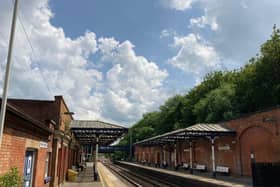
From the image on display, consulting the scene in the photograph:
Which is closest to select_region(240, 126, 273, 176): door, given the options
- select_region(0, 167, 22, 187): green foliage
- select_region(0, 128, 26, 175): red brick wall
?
select_region(0, 128, 26, 175): red brick wall

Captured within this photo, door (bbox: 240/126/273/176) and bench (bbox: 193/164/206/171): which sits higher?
door (bbox: 240/126/273/176)

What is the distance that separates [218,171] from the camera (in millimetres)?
22594

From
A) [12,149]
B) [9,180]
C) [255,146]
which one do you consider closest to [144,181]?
[255,146]

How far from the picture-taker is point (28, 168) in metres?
8.31

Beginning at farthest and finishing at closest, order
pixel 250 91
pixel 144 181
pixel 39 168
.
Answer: pixel 250 91 → pixel 144 181 → pixel 39 168

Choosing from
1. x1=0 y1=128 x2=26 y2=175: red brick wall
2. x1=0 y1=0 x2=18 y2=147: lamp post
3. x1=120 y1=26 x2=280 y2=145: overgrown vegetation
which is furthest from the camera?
x1=120 y1=26 x2=280 y2=145: overgrown vegetation

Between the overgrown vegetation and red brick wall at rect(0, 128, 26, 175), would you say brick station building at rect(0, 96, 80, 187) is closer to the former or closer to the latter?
red brick wall at rect(0, 128, 26, 175)

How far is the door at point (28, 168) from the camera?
812 cm

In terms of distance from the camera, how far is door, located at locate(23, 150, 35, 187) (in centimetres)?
812

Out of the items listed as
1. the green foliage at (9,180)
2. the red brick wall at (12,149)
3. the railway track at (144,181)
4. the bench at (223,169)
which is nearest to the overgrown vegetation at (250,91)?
the bench at (223,169)

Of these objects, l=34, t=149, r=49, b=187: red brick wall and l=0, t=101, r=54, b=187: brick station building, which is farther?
l=34, t=149, r=49, b=187: red brick wall

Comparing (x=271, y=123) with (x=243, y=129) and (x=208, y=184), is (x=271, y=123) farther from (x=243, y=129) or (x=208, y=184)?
(x=208, y=184)

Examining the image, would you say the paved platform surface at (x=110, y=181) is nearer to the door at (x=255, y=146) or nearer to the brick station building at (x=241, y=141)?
the brick station building at (x=241, y=141)

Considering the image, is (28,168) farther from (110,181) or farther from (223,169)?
(223,169)
